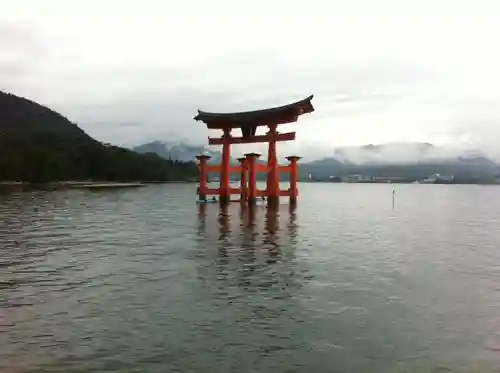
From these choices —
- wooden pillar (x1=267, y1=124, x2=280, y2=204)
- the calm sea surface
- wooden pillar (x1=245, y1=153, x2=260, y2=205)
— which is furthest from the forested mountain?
the calm sea surface

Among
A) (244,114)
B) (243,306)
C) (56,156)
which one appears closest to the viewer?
(243,306)

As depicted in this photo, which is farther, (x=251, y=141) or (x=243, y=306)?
(x=251, y=141)

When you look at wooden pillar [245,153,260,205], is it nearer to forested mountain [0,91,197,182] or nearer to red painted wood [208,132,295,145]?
red painted wood [208,132,295,145]

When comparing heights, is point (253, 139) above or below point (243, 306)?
above

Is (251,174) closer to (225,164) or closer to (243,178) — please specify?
(225,164)

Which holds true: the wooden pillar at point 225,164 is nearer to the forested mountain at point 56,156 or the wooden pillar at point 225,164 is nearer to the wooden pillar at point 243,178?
the wooden pillar at point 243,178

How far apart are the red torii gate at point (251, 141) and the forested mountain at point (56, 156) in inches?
1826

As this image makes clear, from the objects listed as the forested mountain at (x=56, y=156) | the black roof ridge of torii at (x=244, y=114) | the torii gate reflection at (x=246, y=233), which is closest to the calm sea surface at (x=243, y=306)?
the torii gate reflection at (x=246, y=233)

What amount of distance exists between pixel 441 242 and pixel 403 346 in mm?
14862

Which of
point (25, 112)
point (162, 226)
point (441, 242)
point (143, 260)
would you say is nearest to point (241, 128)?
point (162, 226)

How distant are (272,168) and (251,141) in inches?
107

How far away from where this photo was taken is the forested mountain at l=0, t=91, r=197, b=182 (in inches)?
3049

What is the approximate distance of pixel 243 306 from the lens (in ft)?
30.9

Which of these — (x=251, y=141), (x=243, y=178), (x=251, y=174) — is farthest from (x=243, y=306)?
(x=243, y=178)
